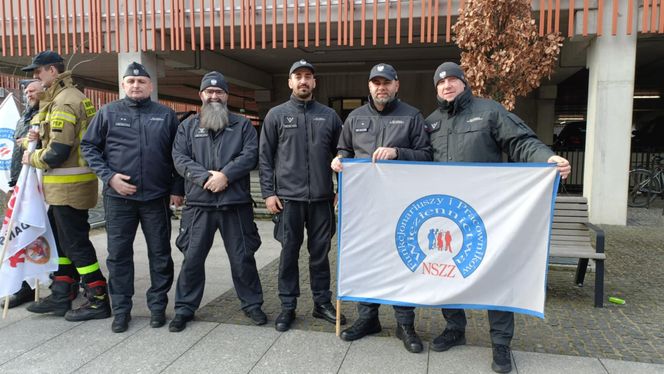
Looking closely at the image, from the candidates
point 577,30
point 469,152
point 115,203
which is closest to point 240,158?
point 115,203

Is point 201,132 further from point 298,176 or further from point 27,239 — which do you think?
point 27,239

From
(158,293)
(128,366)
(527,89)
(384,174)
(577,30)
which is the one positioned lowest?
(128,366)

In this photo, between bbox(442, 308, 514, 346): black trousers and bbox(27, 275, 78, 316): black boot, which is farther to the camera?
bbox(27, 275, 78, 316): black boot

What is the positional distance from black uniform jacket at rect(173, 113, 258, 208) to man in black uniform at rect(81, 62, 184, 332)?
0.70ft

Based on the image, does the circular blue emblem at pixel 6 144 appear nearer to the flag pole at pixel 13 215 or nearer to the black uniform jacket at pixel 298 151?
the flag pole at pixel 13 215

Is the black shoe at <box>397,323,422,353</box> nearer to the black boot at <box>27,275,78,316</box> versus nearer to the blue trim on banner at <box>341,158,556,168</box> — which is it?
the blue trim on banner at <box>341,158,556,168</box>

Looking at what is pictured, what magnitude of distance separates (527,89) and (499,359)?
3.44 m

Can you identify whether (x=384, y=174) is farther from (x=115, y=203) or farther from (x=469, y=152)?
(x=115, y=203)

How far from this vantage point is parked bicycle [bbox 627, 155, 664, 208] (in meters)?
11.3

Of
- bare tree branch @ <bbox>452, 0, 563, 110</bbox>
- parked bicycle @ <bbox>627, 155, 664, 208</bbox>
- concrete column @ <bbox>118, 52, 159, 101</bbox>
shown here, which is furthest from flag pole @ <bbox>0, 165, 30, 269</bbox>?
parked bicycle @ <bbox>627, 155, 664, 208</bbox>

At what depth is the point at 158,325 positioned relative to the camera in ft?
13.1

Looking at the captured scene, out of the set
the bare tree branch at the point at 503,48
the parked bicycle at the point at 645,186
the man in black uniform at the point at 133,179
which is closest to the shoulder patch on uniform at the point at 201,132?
the man in black uniform at the point at 133,179

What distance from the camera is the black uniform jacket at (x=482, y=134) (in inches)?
132

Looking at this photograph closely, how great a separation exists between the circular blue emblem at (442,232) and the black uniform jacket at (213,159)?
130 cm
